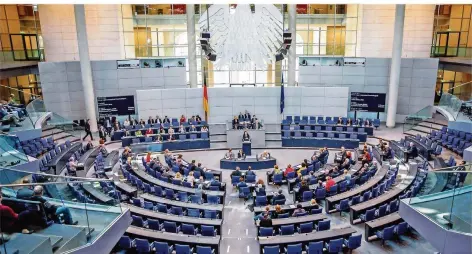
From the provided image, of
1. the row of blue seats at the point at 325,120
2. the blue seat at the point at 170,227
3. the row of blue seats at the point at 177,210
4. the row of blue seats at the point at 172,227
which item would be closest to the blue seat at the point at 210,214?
the row of blue seats at the point at 177,210

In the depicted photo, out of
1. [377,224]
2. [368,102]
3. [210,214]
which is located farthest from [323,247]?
[368,102]

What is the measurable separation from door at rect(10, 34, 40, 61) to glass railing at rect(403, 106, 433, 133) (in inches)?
948

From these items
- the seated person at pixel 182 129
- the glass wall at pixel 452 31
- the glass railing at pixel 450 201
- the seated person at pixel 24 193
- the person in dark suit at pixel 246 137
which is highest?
the glass wall at pixel 452 31

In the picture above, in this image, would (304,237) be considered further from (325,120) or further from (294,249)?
(325,120)

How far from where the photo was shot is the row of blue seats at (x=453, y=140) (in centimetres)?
1708

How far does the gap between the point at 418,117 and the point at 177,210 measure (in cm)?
1574

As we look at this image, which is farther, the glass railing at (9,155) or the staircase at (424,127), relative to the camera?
the staircase at (424,127)

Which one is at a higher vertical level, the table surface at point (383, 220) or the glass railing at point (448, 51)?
the glass railing at point (448, 51)

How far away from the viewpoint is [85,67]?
21.5 metres

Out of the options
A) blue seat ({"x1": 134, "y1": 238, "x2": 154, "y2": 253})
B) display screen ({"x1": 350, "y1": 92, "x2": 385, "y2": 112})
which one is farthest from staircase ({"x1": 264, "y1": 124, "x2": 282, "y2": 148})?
blue seat ({"x1": 134, "y1": 238, "x2": 154, "y2": 253})

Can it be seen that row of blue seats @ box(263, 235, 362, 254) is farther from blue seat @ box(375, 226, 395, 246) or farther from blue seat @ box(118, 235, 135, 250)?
blue seat @ box(118, 235, 135, 250)

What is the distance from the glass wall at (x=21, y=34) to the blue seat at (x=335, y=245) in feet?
75.0

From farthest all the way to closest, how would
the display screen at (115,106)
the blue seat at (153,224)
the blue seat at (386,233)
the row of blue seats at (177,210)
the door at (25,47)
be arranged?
the door at (25,47) → the display screen at (115,106) → the row of blue seats at (177,210) → the blue seat at (153,224) → the blue seat at (386,233)

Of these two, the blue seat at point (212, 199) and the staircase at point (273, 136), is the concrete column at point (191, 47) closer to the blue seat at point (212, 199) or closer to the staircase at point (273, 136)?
the staircase at point (273, 136)
